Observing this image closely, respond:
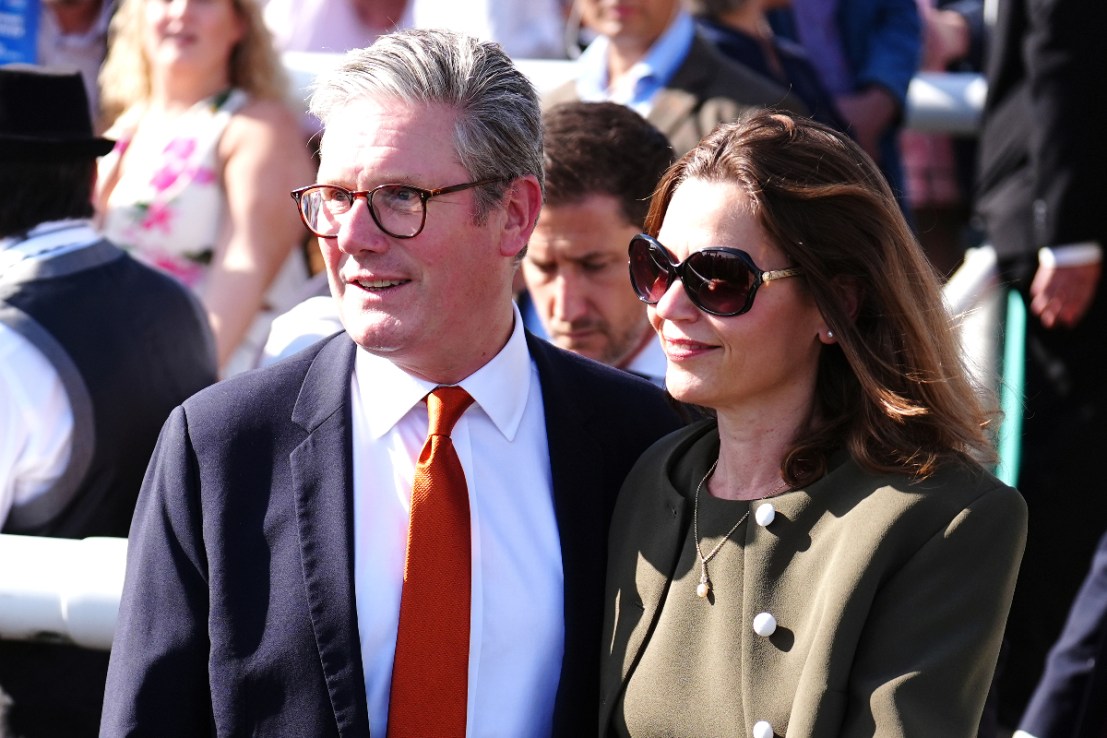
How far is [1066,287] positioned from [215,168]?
273 centimetres

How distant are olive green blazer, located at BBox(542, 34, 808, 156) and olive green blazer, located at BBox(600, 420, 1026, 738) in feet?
7.69

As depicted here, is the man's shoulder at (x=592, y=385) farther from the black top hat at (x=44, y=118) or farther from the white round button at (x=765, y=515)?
the black top hat at (x=44, y=118)

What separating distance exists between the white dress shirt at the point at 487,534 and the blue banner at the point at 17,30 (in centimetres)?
291

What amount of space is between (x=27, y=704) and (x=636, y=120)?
2116 mm

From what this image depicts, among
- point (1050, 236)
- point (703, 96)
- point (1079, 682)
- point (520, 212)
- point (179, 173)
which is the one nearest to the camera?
point (520, 212)

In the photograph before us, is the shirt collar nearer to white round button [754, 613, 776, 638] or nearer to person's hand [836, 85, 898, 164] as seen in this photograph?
white round button [754, 613, 776, 638]

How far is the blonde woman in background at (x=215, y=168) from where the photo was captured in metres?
4.96

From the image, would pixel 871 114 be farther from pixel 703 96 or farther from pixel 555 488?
pixel 555 488

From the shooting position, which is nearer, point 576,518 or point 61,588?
point 576,518

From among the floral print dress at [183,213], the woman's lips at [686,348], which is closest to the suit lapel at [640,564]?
the woman's lips at [686,348]

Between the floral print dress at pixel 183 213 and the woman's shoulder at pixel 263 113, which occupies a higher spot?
the woman's shoulder at pixel 263 113

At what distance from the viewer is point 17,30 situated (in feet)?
16.9

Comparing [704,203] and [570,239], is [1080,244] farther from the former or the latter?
[704,203]

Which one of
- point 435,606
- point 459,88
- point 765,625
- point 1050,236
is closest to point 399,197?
point 459,88
